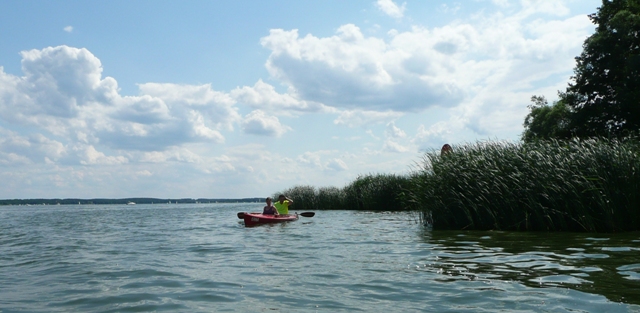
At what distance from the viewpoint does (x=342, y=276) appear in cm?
777

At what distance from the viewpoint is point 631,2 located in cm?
3089

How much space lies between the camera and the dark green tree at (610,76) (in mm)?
29406

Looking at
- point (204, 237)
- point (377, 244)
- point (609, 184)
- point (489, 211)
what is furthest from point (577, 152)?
point (204, 237)

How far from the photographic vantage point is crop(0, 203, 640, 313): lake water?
5891 millimetres

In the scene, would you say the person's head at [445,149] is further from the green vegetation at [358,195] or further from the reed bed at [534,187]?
the green vegetation at [358,195]

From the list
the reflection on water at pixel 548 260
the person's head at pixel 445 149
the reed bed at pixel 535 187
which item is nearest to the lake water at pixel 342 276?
the reflection on water at pixel 548 260

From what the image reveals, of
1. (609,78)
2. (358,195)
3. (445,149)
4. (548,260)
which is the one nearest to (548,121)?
(609,78)

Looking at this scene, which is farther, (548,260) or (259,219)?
(259,219)

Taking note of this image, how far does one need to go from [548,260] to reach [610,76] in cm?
2783

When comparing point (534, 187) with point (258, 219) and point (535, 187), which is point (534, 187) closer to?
point (535, 187)

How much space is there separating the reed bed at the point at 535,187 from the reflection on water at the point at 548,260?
0.88m

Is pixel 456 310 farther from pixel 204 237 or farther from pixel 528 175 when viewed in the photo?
pixel 204 237

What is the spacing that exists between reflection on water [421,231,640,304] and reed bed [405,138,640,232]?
879 millimetres

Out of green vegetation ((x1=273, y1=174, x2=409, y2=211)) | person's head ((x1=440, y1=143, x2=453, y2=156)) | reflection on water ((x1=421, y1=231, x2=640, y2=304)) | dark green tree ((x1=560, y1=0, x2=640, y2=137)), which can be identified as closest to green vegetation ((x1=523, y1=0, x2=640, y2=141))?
dark green tree ((x1=560, y1=0, x2=640, y2=137))
